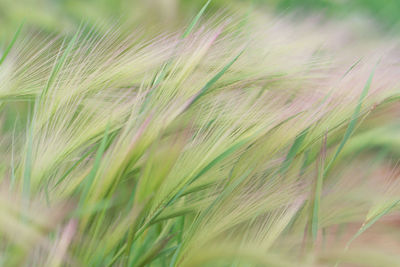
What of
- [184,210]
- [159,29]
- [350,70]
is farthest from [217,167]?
[159,29]

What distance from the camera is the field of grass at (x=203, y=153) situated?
1.73 feet

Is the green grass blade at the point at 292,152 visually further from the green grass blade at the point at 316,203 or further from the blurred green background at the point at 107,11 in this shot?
the blurred green background at the point at 107,11

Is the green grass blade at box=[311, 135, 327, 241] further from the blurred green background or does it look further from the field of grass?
the blurred green background

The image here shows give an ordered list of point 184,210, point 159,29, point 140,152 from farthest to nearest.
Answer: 1. point 159,29
2. point 184,210
3. point 140,152

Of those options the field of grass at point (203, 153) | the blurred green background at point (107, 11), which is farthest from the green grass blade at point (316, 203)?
Answer: the blurred green background at point (107, 11)

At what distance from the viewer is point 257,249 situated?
1.75 ft

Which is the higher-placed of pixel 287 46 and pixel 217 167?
pixel 287 46

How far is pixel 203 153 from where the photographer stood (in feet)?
1.81

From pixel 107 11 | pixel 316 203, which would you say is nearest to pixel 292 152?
pixel 316 203

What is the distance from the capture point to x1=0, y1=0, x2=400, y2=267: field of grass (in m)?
0.53

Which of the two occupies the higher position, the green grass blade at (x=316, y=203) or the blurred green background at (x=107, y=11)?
the blurred green background at (x=107, y=11)

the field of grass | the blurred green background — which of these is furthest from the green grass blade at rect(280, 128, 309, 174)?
the blurred green background

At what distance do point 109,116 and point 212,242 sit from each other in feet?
0.59

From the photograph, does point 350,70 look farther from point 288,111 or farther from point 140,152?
point 140,152
